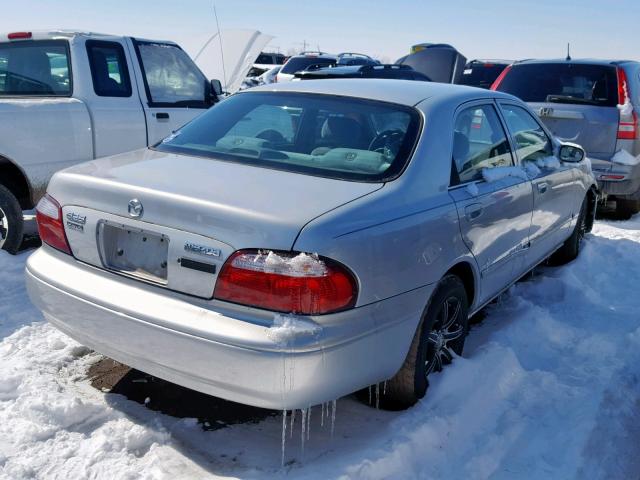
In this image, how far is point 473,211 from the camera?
3.51m

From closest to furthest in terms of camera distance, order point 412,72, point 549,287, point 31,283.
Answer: point 31,283
point 549,287
point 412,72

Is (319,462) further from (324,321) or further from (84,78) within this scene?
(84,78)

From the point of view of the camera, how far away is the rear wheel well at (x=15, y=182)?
5467 mm

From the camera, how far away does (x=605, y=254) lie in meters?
6.26

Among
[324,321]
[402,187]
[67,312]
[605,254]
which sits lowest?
[605,254]

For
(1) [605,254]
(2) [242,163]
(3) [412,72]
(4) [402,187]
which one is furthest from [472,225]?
(3) [412,72]

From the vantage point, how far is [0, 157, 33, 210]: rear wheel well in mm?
5467

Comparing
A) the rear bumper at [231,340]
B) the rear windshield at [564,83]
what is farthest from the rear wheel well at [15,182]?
the rear windshield at [564,83]

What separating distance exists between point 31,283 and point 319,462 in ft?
5.25

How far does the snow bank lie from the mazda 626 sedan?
149 inches

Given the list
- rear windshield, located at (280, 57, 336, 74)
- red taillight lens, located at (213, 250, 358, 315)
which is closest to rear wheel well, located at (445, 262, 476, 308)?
red taillight lens, located at (213, 250, 358, 315)

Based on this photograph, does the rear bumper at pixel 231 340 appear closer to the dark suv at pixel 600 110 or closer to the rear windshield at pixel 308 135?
the rear windshield at pixel 308 135

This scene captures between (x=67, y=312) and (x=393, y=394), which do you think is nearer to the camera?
(x=67, y=312)

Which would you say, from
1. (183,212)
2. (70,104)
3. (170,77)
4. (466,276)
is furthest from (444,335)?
(170,77)
